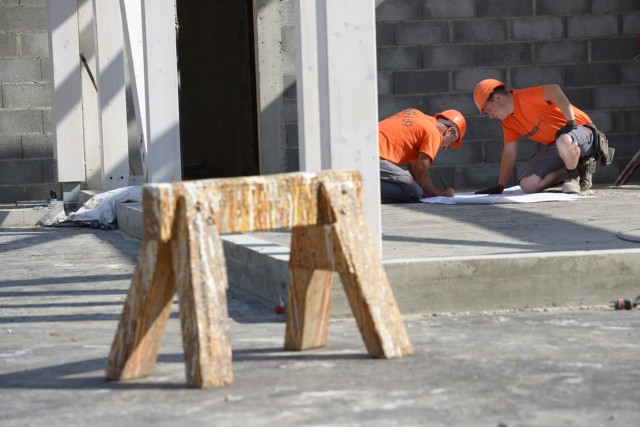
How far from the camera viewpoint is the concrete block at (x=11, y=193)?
1254 cm

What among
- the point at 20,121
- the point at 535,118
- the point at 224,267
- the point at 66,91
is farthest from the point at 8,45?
the point at 224,267

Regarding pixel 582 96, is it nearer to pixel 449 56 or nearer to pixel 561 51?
pixel 561 51

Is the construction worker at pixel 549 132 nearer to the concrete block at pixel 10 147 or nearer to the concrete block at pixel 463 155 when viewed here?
the concrete block at pixel 463 155

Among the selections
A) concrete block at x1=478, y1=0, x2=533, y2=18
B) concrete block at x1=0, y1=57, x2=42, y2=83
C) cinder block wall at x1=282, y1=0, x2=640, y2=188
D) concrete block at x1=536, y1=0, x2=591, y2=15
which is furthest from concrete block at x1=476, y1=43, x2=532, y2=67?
concrete block at x1=0, y1=57, x2=42, y2=83

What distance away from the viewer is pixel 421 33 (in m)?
12.3

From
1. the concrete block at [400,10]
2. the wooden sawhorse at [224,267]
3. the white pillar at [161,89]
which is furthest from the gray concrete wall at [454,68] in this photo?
the wooden sawhorse at [224,267]

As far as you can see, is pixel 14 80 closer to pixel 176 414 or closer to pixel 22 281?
pixel 22 281

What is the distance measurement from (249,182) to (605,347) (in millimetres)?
1500

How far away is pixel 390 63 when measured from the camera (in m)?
12.3

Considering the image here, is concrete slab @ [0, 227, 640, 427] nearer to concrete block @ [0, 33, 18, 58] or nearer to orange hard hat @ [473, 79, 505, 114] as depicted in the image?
orange hard hat @ [473, 79, 505, 114]

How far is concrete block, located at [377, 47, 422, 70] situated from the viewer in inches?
485

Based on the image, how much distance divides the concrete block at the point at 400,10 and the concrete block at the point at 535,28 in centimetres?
103

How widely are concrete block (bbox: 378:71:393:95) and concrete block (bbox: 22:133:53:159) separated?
137 inches

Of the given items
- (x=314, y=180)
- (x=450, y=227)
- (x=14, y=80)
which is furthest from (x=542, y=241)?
(x=14, y=80)
